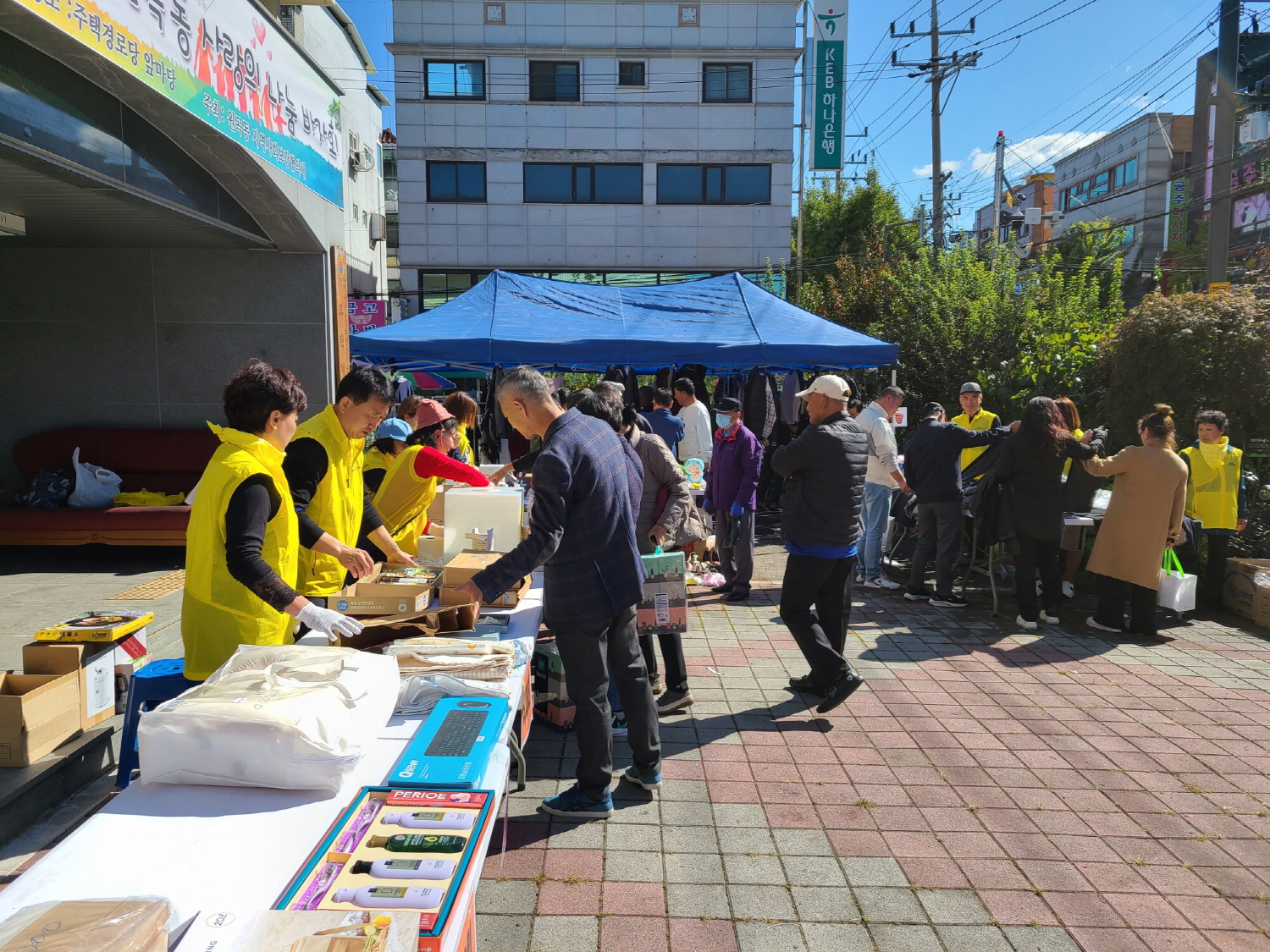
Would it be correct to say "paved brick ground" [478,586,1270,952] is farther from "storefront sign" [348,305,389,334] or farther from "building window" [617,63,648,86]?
"building window" [617,63,648,86]

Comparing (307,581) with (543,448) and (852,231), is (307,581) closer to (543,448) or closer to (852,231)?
(543,448)

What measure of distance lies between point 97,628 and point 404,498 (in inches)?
67.2

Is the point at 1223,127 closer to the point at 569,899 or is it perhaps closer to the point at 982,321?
the point at 982,321

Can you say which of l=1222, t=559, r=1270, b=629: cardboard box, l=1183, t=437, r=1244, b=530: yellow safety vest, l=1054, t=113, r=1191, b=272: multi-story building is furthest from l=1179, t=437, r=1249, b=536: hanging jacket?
l=1054, t=113, r=1191, b=272: multi-story building

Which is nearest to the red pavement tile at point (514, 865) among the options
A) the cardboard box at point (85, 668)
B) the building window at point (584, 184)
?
the cardboard box at point (85, 668)

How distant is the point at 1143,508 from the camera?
6.31 m

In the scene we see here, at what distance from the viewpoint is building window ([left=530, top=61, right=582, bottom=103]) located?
2225 centimetres

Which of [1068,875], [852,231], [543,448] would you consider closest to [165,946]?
[543,448]

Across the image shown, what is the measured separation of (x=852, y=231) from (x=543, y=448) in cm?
2404

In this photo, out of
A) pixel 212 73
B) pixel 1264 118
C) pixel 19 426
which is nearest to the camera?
pixel 212 73

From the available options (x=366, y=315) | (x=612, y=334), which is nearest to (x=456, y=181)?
(x=366, y=315)

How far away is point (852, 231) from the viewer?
24906 mm

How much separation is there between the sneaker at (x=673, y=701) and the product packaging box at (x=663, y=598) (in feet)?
1.45

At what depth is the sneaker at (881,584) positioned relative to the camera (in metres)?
8.02
